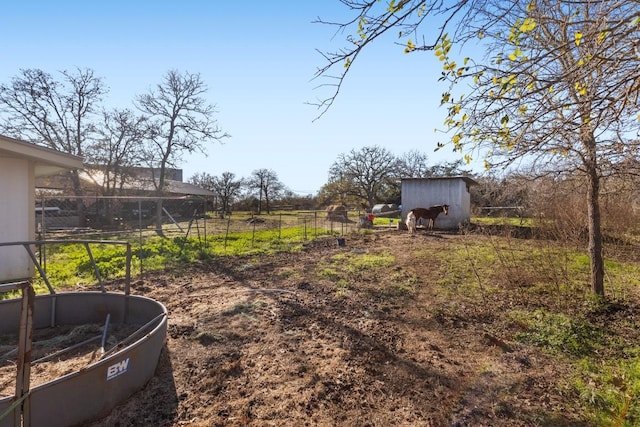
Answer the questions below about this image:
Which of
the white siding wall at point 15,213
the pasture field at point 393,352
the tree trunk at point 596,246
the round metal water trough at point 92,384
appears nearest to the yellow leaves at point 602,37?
the pasture field at point 393,352

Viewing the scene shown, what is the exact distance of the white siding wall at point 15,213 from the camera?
7047 mm

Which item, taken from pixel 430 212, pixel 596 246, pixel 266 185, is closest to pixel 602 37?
pixel 596 246

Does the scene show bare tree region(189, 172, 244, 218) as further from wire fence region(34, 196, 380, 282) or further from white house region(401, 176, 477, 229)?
white house region(401, 176, 477, 229)

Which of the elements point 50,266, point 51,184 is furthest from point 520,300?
point 51,184

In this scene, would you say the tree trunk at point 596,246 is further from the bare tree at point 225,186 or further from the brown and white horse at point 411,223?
the bare tree at point 225,186

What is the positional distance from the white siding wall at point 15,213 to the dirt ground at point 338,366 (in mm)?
3049

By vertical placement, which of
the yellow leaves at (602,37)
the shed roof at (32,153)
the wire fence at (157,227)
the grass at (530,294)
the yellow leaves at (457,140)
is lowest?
the grass at (530,294)

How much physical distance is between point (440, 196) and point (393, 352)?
17.8 meters

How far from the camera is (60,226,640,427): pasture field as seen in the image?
2.91 metres

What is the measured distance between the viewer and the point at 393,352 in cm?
405

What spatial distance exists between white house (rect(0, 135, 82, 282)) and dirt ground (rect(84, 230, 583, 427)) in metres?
3.05

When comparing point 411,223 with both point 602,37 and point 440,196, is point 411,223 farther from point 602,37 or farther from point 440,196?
point 602,37

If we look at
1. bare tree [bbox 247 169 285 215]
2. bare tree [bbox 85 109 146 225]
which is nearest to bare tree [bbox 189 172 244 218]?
bare tree [bbox 247 169 285 215]

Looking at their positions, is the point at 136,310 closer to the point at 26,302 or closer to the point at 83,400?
the point at 83,400
